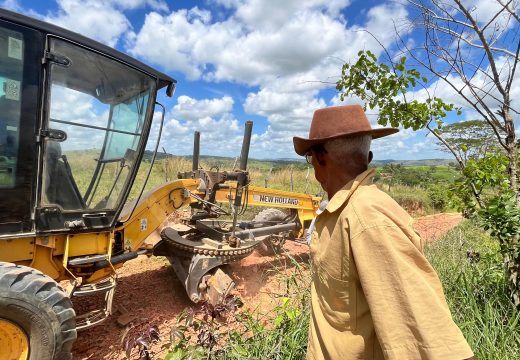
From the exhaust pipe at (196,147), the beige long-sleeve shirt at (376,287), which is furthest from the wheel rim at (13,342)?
the exhaust pipe at (196,147)

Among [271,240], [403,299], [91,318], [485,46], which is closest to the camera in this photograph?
[403,299]

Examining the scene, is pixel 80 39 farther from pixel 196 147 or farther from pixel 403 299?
pixel 403 299

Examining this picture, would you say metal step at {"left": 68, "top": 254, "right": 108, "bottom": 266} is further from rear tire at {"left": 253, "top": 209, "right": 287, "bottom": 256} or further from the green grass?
rear tire at {"left": 253, "top": 209, "right": 287, "bottom": 256}

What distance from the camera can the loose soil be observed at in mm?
3676

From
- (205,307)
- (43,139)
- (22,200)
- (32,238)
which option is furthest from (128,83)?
(205,307)

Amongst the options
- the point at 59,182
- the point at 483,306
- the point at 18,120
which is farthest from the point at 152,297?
the point at 483,306

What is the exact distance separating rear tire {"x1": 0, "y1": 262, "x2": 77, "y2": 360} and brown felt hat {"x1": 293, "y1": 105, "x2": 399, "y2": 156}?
246 centimetres

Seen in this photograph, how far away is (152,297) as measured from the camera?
4766 millimetres

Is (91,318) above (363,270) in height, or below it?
below

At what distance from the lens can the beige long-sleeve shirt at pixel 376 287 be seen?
1.07 metres

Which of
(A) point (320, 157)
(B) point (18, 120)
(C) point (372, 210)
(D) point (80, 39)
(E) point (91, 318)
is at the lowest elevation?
(E) point (91, 318)

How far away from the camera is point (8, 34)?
2.69 m

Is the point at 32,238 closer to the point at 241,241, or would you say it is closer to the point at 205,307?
the point at 205,307

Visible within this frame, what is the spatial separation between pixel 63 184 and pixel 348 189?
2.79 metres
